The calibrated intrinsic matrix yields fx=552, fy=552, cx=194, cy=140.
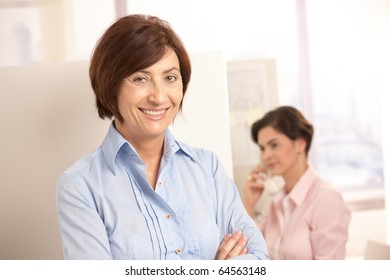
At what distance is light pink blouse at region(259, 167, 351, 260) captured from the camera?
177cm

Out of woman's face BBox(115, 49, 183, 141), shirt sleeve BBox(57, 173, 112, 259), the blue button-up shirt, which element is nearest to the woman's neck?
the blue button-up shirt

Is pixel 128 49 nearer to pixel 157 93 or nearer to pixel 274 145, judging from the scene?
pixel 157 93

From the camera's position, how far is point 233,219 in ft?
3.70

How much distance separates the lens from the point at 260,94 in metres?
2.48

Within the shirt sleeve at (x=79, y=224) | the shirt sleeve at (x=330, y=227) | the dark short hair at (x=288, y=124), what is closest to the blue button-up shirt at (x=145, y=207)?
the shirt sleeve at (x=79, y=224)

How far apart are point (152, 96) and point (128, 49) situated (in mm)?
101

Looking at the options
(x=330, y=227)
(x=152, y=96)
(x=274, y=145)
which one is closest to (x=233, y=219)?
(x=152, y=96)

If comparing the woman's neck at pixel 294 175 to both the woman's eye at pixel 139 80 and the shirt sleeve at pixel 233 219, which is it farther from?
the woman's eye at pixel 139 80

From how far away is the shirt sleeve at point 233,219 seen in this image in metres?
1.11

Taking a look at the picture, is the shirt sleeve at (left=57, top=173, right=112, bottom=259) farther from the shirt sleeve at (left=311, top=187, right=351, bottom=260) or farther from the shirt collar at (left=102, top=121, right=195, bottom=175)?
the shirt sleeve at (left=311, top=187, right=351, bottom=260)

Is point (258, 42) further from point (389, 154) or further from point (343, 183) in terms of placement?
point (389, 154)

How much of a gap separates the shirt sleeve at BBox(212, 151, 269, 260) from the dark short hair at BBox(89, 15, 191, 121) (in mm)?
275
